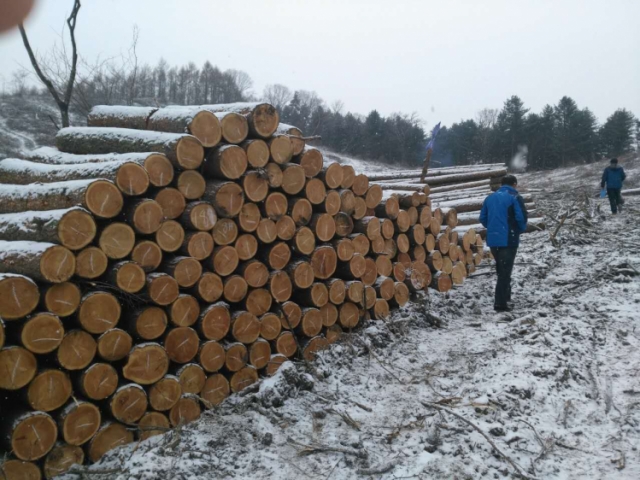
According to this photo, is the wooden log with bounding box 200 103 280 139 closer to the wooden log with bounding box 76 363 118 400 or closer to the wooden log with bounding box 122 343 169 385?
the wooden log with bounding box 122 343 169 385

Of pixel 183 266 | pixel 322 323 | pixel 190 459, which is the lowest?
pixel 190 459

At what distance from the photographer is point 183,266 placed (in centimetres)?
445

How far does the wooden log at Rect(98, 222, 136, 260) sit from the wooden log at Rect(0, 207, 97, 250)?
106mm

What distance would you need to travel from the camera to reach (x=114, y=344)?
13.0ft

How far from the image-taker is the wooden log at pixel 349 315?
6.02m

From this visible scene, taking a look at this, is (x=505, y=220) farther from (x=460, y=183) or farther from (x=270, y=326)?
(x=460, y=183)

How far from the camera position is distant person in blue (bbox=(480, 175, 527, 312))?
683cm

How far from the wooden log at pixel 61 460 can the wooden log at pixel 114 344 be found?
70 centimetres

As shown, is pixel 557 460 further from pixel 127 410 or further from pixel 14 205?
pixel 14 205

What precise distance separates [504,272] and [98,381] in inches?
210

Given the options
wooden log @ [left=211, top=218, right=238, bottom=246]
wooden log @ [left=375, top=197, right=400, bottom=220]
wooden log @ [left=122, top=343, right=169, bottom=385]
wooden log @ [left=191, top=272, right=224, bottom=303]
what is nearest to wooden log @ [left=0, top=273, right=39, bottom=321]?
wooden log @ [left=122, top=343, right=169, bottom=385]

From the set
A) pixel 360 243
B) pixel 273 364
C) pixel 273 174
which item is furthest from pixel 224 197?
pixel 360 243

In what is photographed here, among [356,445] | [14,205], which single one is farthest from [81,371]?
[356,445]

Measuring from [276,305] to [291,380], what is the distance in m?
0.88
